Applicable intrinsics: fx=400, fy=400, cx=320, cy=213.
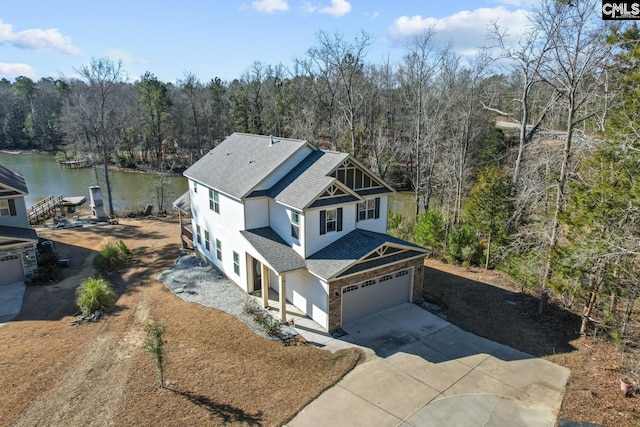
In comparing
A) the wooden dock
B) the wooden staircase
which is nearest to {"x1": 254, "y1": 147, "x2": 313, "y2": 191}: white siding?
the wooden staircase

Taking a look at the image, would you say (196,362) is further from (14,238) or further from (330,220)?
(14,238)

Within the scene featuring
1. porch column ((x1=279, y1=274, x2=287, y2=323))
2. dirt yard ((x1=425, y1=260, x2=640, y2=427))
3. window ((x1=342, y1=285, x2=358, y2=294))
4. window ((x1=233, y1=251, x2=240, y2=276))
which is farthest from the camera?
window ((x1=233, y1=251, x2=240, y2=276))

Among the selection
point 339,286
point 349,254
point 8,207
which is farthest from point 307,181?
point 8,207

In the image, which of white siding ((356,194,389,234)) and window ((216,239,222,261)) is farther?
window ((216,239,222,261))

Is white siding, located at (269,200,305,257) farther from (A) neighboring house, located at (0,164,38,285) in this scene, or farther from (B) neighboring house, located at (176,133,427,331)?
(A) neighboring house, located at (0,164,38,285)

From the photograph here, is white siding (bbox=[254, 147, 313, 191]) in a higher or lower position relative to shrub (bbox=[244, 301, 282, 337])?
higher

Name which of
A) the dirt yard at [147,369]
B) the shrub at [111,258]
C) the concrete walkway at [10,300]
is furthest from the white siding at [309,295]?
the concrete walkway at [10,300]
